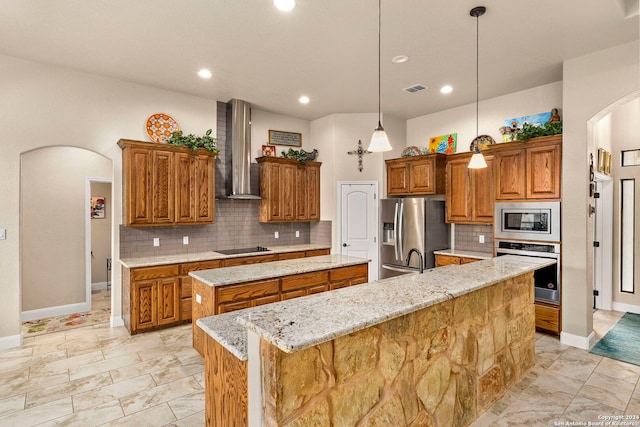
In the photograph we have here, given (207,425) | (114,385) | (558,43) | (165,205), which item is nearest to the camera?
(207,425)

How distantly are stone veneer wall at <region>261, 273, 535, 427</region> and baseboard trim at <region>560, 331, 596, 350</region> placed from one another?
3.83ft

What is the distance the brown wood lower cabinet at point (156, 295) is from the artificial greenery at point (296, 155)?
2.21 meters

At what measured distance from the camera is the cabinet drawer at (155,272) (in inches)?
160

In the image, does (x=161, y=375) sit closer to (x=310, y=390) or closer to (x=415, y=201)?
(x=310, y=390)

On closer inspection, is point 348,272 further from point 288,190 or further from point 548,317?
point 548,317

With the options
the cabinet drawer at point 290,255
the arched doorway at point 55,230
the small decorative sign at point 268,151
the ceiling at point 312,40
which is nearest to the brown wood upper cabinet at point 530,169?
the ceiling at point 312,40

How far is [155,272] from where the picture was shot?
13.8 ft

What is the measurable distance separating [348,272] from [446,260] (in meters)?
1.85

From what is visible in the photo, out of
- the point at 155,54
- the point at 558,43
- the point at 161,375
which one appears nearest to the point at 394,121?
the point at 558,43

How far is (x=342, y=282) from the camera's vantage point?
4.04 metres

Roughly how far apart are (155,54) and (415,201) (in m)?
3.95

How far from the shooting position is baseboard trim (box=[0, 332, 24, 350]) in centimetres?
374

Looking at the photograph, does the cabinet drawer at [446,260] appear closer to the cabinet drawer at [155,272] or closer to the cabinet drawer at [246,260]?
the cabinet drawer at [246,260]

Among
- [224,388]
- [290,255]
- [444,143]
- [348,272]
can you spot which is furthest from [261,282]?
[444,143]
